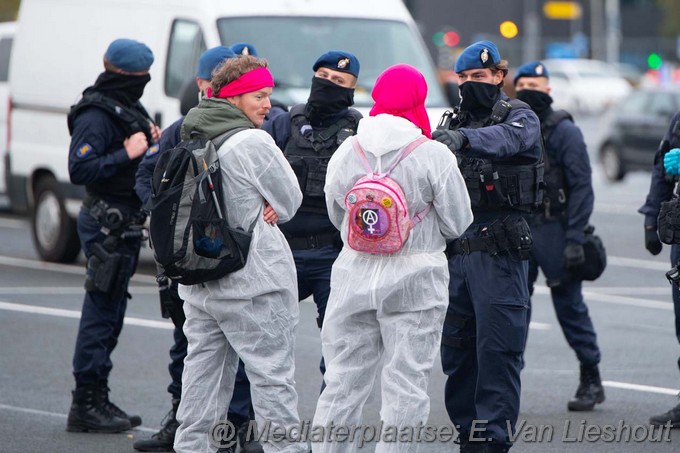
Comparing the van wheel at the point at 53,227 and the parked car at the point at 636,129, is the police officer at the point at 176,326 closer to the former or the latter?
the van wheel at the point at 53,227

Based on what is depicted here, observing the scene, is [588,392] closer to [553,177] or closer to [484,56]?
[553,177]

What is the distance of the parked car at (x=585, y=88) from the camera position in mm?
51656

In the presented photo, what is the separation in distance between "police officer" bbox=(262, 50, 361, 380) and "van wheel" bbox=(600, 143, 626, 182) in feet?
64.2

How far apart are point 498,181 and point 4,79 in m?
11.7

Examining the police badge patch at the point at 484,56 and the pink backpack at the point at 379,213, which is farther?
the police badge patch at the point at 484,56

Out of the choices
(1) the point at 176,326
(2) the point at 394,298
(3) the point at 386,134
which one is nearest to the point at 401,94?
(3) the point at 386,134

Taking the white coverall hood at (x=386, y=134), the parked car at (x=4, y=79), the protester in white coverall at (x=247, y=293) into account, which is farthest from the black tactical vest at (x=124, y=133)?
the parked car at (x=4, y=79)

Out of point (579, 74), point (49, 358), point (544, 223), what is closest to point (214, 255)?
point (544, 223)

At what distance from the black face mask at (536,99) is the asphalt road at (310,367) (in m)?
1.81

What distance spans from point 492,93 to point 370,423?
7.13ft

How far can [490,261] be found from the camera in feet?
21.2

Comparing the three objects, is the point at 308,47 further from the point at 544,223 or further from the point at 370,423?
the point at 370,423

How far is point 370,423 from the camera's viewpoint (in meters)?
7.67

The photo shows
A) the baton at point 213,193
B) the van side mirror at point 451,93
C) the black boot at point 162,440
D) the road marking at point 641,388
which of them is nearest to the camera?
the baton at point 213,193
